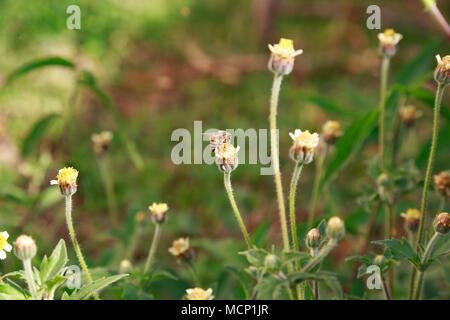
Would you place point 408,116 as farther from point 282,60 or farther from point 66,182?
point 66,182

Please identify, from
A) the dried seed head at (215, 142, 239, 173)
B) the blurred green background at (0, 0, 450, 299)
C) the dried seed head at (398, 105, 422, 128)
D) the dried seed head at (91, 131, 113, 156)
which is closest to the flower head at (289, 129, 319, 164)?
the dried seed head at (215, 142, 239, 173)

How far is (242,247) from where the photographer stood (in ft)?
4.03

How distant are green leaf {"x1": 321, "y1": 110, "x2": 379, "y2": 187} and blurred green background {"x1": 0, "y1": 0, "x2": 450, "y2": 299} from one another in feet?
0.27

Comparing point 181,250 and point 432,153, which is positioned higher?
point 432,153

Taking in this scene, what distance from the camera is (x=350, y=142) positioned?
3.65 feet

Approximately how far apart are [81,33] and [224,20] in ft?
2.53

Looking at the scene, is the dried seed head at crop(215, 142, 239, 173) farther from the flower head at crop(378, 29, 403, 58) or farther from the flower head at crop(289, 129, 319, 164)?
the flower head at crop(378, 29, 403, 58)

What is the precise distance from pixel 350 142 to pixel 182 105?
114 cm

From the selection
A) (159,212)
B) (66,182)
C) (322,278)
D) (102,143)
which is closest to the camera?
(322,278)

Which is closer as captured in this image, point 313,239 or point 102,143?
point 313,239

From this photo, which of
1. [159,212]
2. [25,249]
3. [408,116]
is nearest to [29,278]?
[25,249]

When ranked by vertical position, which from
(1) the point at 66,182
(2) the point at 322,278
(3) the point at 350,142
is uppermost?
(3) the point at 350,142

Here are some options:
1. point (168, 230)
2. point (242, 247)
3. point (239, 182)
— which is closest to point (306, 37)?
point (239, 182)
